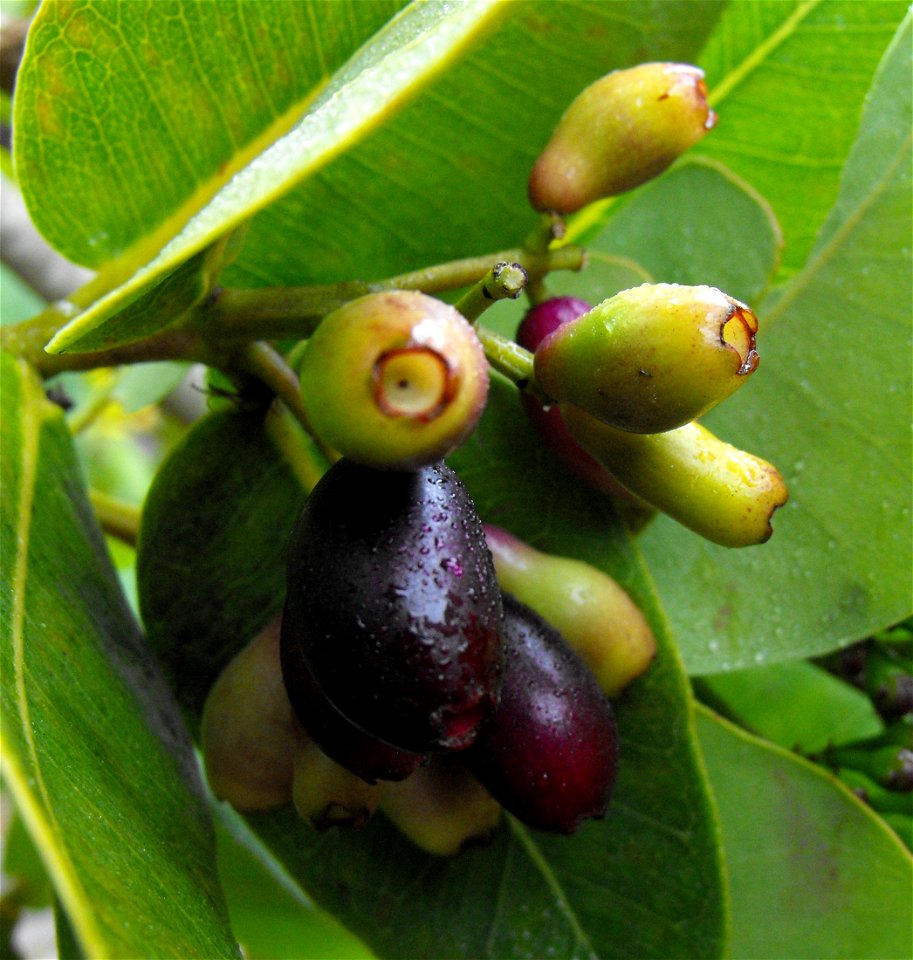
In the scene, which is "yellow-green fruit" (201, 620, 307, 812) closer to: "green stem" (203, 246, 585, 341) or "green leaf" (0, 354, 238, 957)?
"green leaf" (0, 354, 238, 957)

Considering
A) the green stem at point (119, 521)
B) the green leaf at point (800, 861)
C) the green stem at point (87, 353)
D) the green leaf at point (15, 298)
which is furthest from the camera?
the green leaf at point (15, 298)

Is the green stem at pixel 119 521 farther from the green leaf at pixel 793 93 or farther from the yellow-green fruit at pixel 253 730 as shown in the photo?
the green leaf at pixel 793 93

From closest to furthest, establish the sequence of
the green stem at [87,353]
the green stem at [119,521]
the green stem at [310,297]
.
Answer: the green stem at [310,297] → the green stem at [87,353] → the green stem at [119,521]

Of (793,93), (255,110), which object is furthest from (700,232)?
(255,110)

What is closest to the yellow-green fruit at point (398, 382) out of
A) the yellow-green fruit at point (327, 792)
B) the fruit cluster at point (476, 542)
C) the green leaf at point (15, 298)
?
the fruit cluster at point (476, 542)

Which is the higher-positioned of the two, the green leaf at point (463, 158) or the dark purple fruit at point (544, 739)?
the green leaf at point (463, 158)

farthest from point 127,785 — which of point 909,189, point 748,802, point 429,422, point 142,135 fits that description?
point 909,189
